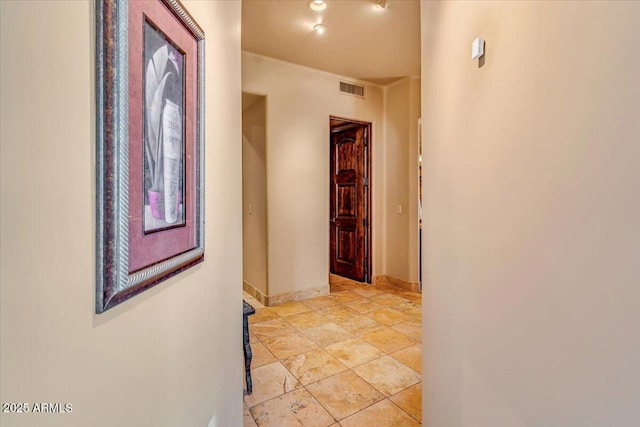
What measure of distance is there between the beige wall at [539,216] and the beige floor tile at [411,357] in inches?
41.9

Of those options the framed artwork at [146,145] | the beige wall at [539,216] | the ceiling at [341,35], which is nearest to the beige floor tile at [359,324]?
the beige wall at [539,216]

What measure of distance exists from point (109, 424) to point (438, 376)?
4.39 feet

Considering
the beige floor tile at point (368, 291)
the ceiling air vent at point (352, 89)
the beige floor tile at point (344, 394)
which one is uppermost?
the ceiling air vent at point (352, 89)

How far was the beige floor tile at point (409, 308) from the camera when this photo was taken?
3.62 m

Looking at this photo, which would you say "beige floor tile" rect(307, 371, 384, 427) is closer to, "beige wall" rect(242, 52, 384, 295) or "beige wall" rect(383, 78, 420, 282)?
"beige wall" rect(242, 52, 384, 295)

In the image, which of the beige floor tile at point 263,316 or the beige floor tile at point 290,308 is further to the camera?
the beige floor tile at point 290,308

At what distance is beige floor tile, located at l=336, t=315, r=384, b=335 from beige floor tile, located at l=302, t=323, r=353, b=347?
0.24ft

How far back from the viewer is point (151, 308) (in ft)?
2.58

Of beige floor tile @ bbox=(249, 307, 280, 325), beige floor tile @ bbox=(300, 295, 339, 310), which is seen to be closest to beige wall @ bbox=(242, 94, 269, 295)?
beige floor tile @ bbox=(249, 307, 280, 325)

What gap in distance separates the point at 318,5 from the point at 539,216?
103 inches

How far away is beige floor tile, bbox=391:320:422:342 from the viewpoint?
9.87 feet

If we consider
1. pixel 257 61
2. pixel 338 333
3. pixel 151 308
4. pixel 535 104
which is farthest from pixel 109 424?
pixel 257 61

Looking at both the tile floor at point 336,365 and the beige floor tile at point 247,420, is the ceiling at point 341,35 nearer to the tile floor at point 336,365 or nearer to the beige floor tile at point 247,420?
the tile floor at point 336,365

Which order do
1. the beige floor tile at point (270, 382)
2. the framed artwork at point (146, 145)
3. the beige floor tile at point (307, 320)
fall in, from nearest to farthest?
the framed artwork at point (146, 145) < the beige floor tile at point (270, 382) < the beige floor tile at point (307, 320)
